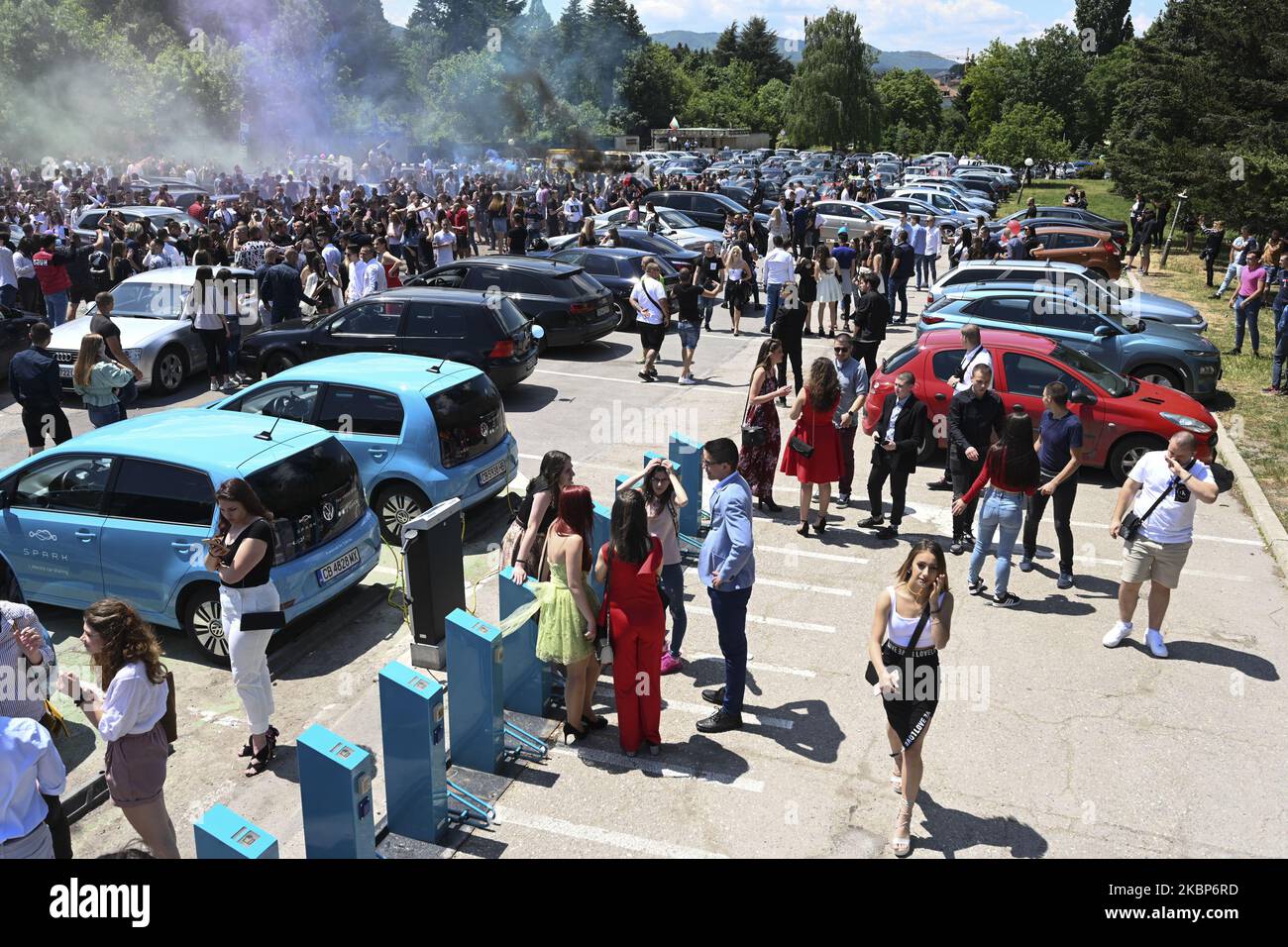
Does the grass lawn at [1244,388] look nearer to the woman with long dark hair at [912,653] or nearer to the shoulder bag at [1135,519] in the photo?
the shoulder bag at [1135,519]

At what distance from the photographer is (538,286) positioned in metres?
17.2

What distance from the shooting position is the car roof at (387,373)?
9.72m

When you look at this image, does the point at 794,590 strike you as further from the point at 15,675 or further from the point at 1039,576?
the point at 15,675

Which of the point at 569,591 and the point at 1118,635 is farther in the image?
the point at 1118,635

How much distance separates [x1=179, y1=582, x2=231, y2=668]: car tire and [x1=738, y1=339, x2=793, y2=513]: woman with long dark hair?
16.2 ft

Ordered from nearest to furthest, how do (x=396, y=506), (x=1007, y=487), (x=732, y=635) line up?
(x=732, y=635) < (x=1007, y=487) < (x=396, y=506)

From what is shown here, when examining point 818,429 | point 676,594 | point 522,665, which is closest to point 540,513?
point 522,665

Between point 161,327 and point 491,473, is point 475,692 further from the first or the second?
point 161,327

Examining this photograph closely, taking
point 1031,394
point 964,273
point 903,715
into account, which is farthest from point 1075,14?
point 903,715

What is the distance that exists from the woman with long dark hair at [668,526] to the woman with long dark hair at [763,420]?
262 centimetres

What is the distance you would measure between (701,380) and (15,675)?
1205 cm

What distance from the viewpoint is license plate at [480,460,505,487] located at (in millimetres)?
10008

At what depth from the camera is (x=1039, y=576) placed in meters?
9.40

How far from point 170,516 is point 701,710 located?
4122 millimetres
